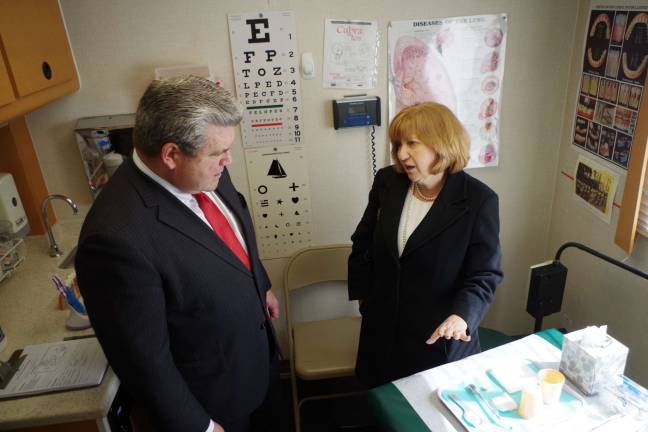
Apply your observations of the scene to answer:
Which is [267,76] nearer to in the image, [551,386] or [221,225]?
[221,225]

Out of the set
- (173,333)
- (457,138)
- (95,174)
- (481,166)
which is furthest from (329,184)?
(173,333)

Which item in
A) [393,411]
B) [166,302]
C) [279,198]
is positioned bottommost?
[393,411]

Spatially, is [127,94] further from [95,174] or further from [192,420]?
[192,420]

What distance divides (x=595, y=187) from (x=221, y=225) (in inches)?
61.6

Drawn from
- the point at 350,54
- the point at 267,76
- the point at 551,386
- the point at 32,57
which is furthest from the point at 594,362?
the point at 32,57

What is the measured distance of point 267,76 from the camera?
205 centimetres

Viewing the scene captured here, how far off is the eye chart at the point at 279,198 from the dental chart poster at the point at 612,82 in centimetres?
123

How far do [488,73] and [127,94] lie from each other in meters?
Answer: 1.56

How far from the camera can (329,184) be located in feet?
7.48

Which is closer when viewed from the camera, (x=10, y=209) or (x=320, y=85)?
(x=10, y=209)

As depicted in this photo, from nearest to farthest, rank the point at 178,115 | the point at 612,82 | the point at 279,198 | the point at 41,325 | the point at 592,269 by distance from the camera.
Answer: the point at 178,115
the point at 41,325
the point at 612,82
the point at 592,269
the point at 279,198

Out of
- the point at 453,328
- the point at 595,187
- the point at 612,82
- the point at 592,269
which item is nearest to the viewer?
the point at 453,328

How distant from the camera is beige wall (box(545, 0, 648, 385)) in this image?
189 cm

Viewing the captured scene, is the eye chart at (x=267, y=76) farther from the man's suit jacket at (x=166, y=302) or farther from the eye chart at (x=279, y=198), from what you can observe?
the man's suit jacket at (x=166, y=302)
